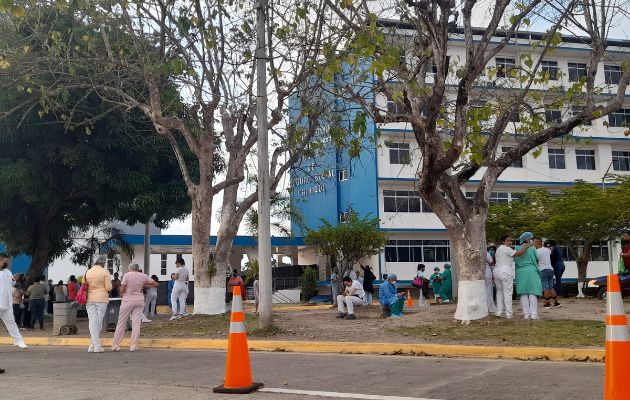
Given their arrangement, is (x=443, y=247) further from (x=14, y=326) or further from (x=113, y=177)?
(x=14, y=326)

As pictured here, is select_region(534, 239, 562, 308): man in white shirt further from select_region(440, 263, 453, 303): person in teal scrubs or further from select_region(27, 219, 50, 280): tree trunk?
select_region(27, 219, 50, 280): tree trunk

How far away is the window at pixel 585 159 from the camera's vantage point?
1628 inches

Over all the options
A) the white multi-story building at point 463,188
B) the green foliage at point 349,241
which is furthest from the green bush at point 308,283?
the green foliage at point 349,241

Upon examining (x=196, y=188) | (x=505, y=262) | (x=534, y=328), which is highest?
(x=196, y=188)

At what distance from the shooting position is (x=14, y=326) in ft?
36.7

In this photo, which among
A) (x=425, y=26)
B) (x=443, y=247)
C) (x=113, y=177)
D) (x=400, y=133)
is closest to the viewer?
(x=425, y=26)

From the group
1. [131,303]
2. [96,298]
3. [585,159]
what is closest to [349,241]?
[131,303]

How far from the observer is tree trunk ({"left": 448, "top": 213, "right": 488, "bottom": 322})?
12.2m

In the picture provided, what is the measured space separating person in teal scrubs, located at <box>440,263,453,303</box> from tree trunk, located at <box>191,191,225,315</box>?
307 inches

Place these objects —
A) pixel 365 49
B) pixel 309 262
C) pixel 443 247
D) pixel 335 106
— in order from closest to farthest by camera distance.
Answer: pixel 365 49 → pixel 335 106 → pixel 443 247 → pixel 309 262

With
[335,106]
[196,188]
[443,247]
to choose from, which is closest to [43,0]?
[196,188]

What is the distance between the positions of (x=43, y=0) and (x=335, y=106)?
675cm

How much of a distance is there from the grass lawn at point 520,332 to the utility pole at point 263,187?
2543mm

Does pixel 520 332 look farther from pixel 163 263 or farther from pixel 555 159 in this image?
pixel 163 263
